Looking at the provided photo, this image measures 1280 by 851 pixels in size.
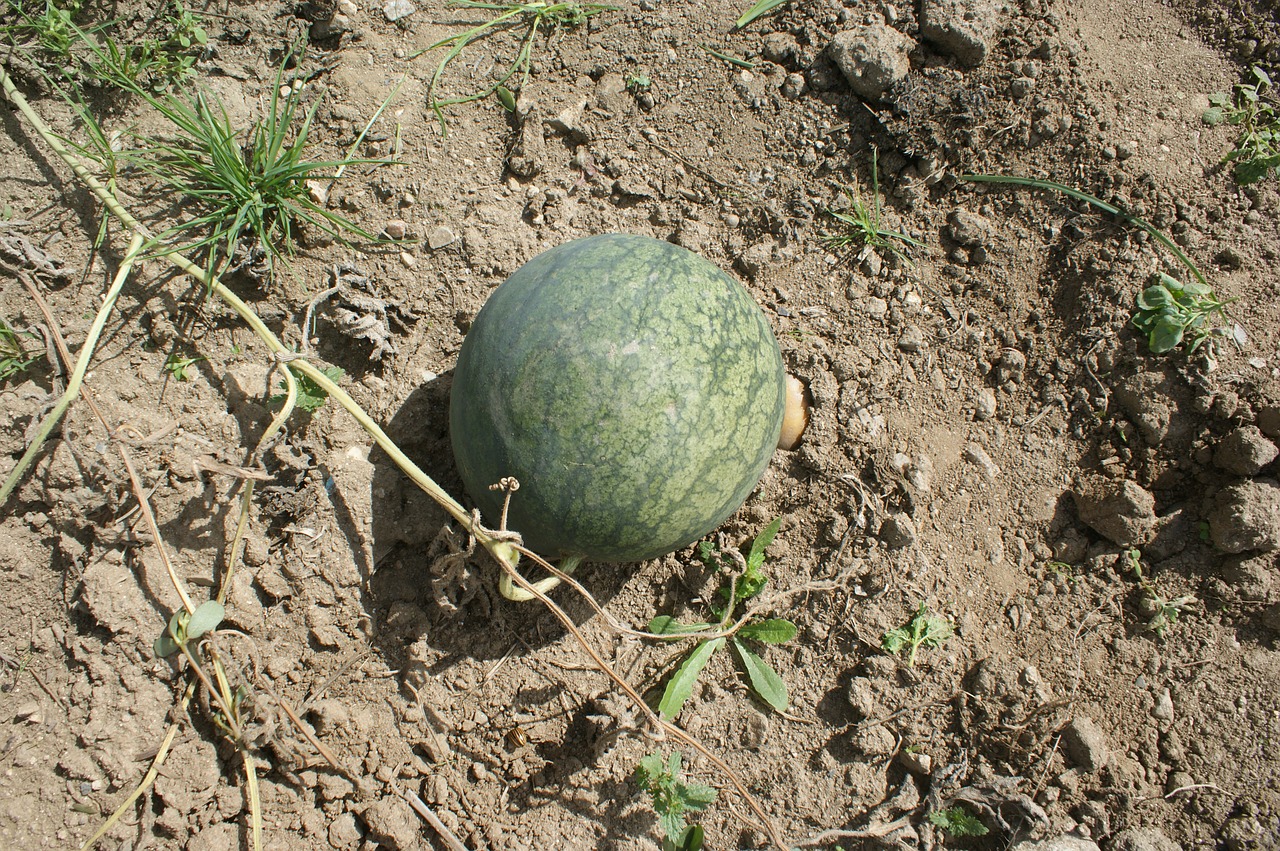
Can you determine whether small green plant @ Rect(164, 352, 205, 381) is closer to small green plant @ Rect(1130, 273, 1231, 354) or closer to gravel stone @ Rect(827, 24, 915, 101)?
gravel stone @ Rect(827, 24, 915, 101)

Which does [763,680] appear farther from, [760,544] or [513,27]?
[513,27]

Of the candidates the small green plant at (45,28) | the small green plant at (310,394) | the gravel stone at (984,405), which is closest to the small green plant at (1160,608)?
the gravel stone at (984,405)

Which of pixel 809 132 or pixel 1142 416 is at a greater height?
pixel 809 132

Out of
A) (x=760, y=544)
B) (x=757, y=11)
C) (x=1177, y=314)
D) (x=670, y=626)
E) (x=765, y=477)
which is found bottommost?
(x=670, y=626)

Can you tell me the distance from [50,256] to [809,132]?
9.74 ft

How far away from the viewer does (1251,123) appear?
3.28m

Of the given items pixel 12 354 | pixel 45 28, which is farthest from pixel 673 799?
pixel 45 28

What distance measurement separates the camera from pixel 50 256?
9.48ft

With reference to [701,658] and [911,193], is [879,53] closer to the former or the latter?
[911,193]

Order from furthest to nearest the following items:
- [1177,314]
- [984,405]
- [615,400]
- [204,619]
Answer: [984,405] → [1177,314] → [204,619] → [615,400]

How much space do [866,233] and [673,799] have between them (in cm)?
226

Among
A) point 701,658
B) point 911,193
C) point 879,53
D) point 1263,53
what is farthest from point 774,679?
point 1263,53

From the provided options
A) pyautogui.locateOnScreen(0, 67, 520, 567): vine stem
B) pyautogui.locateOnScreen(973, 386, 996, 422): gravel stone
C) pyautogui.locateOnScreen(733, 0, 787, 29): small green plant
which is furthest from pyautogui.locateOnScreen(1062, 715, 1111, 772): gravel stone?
pyautogui.locateOnScreen(733, 0, 787, 29): small green plant

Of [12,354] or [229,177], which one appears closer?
[12,354]
